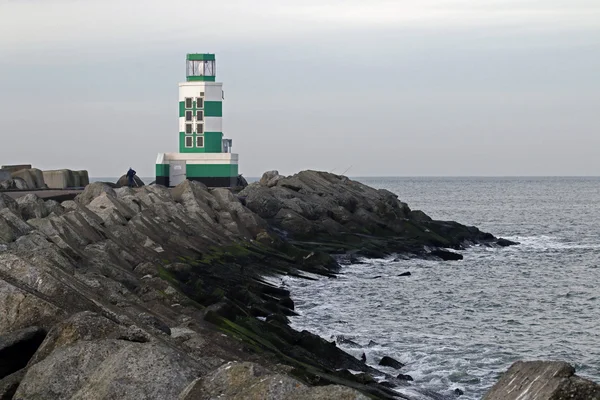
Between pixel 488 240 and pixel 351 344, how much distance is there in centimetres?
2990

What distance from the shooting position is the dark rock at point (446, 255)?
1576 inches

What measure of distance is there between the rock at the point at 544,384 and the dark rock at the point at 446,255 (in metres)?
32.0

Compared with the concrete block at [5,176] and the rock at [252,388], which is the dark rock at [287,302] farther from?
the concrete block at [5,176]

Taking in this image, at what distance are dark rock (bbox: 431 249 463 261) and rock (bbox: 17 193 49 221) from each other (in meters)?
18.7

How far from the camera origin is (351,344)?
20.4 meters

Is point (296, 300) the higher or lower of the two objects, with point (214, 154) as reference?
lower

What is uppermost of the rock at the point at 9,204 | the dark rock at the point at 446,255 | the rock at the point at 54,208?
the rock at the point at 9,204

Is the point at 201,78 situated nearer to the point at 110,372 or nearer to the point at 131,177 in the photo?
the point at 131,177

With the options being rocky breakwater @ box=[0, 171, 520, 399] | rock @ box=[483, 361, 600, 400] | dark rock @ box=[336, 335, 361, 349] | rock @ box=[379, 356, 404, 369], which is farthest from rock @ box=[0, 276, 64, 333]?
dark rock @ box=[336, 335, 361, 349]

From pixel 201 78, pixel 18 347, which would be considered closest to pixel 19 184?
pixel 201 78

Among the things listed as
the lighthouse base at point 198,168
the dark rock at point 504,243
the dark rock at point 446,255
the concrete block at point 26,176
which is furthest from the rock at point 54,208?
the dark rock at point 504,243

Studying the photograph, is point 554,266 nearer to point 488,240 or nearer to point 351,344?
point 488,240

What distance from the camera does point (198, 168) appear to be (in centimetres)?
4909

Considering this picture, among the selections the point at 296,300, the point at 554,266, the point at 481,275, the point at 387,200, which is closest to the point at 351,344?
the point at 296,300
